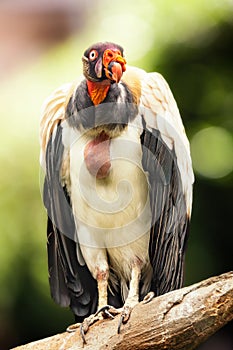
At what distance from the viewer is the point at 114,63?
198 centimetres

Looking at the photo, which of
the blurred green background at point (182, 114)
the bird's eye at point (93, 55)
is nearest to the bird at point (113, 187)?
the bird's eye at point (93, 55)

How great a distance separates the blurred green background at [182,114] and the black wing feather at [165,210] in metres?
1.15

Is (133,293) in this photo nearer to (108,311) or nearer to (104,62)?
(108,311)

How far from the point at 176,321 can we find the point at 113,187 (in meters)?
0.46

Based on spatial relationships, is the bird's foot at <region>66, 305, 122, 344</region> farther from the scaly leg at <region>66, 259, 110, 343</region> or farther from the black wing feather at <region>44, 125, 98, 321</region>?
the black wing feather at <region>44, 125, 98, 321</region>

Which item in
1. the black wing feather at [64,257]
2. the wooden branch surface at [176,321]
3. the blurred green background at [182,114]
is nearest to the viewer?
the wooden branch surface at [176,321]

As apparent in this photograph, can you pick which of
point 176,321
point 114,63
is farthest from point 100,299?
point 114,63

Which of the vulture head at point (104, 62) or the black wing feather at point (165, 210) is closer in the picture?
the vulture head at point (104, 62)

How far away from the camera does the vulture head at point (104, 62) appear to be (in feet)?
6.49

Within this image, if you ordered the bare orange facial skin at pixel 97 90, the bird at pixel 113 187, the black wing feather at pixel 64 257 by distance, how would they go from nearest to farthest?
the bare orange facial skin at pixel 97 90
the bird at pixel 113 187
the black wing feather at pixel 64 257

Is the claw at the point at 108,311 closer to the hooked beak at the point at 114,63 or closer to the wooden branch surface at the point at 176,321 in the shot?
the wooden branch surface at the point at 176,321

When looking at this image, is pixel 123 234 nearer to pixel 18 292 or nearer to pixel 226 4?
pixel 18 292

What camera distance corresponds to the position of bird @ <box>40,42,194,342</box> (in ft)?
7.15

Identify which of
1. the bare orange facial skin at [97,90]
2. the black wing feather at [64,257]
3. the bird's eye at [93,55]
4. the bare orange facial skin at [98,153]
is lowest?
the black wing feather at [64,257]
